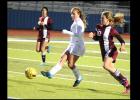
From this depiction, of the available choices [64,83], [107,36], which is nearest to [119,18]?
[107,36]

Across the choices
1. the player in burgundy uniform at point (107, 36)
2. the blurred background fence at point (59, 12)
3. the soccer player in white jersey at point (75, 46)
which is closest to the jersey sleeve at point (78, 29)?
the soccer player in white jersey at point (75, 46)

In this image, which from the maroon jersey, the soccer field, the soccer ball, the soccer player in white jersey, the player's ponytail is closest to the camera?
the soccer field

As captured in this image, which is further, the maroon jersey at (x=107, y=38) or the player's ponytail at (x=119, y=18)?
the maroon jersey at (x=107, y=38)

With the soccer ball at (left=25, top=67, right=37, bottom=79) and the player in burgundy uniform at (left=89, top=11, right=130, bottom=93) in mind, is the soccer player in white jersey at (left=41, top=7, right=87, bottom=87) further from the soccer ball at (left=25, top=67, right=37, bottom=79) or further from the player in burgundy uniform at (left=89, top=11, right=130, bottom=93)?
the soccer ball at (left=25, top=67, right=37, bottom=79)

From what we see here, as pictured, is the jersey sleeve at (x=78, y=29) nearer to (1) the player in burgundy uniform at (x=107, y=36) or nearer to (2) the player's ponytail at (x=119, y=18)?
(1) the player in burgundy uniform at (x=107, y=36)

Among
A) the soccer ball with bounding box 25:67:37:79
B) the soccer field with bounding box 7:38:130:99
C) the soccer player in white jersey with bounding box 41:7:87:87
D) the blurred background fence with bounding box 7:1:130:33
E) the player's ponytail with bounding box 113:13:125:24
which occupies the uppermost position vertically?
the player's ponytail with bounding box 113:13:125:24

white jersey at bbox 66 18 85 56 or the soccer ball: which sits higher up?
white jersey at bbox 66 18 85 56

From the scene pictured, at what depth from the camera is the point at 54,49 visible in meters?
26.1

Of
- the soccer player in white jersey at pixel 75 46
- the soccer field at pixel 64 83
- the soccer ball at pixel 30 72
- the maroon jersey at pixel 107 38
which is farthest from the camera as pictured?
the soccer ball at pixel 30 72

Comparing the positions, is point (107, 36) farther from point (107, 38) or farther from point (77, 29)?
point (77, 29)

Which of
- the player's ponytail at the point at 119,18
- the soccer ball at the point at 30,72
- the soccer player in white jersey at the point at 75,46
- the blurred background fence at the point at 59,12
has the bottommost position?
the blurred background fence at the point at 59,12

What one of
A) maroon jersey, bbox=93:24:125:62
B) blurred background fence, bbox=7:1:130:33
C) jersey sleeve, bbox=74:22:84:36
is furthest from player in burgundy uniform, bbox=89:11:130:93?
blurred background fence, bbox=7:1:130:33
